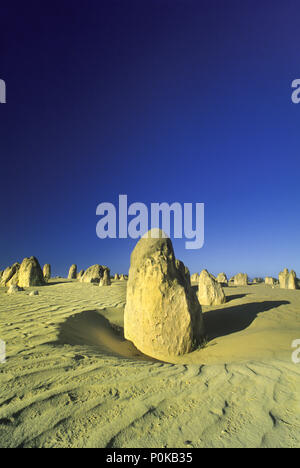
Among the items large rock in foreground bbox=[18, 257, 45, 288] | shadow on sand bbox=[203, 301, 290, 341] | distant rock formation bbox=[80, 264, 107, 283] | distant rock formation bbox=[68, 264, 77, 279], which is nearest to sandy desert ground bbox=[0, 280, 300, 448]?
shadow on sand bbox=[203, 301, 290, 341]

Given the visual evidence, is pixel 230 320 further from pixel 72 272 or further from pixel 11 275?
pixel 72 272

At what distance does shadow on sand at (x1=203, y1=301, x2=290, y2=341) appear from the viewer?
5.01 metres

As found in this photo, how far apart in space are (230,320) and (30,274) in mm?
13005

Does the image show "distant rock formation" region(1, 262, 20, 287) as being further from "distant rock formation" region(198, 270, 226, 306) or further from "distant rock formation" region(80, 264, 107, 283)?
"distant rock formation" region(198, 270, 226, 306)

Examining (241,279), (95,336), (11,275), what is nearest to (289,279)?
(241,279)

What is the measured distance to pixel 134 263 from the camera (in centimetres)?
485

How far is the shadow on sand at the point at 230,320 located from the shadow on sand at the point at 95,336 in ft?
Answer: 5.74

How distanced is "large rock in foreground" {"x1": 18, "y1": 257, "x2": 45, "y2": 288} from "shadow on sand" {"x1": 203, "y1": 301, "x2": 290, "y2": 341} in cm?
1210

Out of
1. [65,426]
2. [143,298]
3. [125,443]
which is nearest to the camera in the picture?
[125,443]

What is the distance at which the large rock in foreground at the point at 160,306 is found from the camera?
382 cm

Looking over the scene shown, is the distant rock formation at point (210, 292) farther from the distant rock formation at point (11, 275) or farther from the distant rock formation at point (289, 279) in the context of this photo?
the distant rock formation at point (11, 275)
